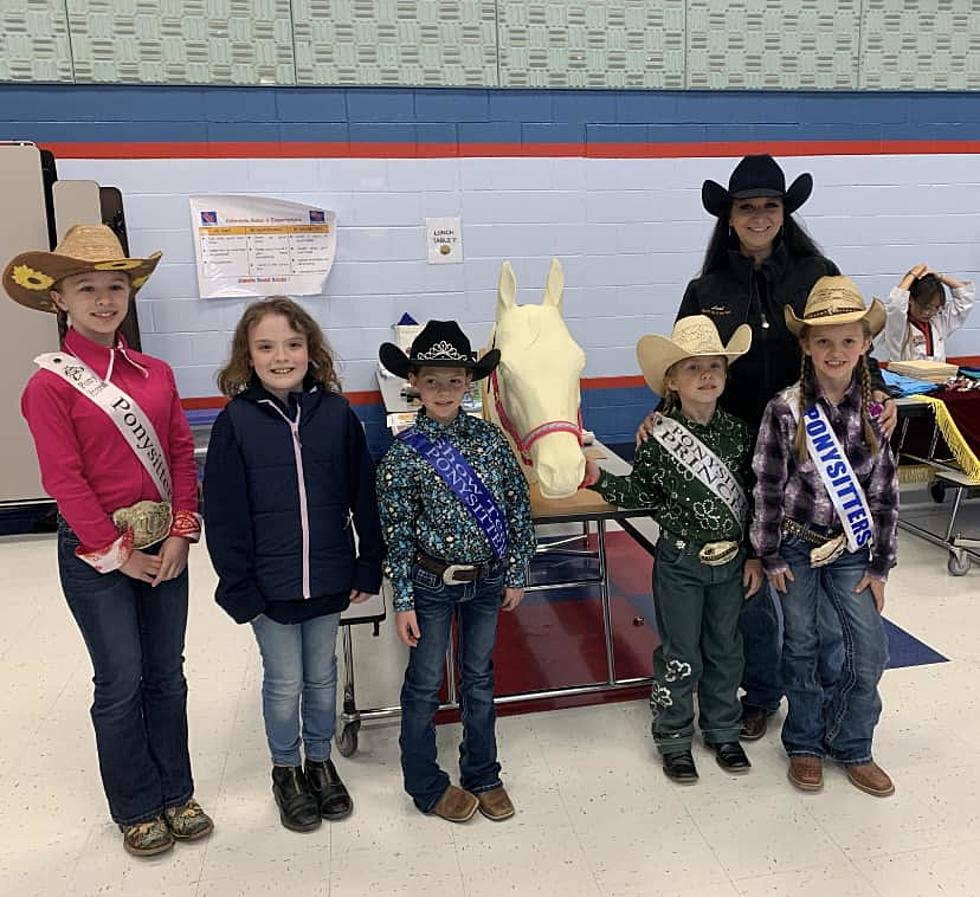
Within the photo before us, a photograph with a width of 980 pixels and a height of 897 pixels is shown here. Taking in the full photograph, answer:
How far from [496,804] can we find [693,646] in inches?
26.7

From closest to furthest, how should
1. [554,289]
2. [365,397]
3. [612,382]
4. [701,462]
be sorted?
[701,462], [554,289], [365,397], [612,382]

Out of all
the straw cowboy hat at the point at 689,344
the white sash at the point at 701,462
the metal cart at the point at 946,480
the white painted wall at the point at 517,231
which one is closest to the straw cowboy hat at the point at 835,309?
the straw cowboy hat at the point at 689,344

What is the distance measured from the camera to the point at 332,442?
2.08m

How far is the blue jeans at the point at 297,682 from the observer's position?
2139 mm

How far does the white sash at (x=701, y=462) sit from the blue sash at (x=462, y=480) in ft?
1.71

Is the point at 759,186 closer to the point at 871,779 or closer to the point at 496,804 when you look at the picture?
the point at 871,779

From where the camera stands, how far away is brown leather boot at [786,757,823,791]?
231 cm

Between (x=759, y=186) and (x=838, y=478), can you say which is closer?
(x=838, y=478)

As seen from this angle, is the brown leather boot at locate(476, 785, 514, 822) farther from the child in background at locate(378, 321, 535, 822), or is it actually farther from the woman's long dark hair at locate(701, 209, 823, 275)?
the woman's long dark hair at locate(701, 209, 823, 275)

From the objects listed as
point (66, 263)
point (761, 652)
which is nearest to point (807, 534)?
point (761, 652)

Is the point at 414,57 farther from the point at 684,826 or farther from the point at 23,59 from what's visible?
the point at 684,826

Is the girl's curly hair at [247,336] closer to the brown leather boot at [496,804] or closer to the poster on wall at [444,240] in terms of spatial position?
the brown leather boot at [496,804]

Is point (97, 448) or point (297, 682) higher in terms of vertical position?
point (97, 448)

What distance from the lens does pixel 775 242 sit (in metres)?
2.47
